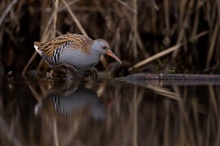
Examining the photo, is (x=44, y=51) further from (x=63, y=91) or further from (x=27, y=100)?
(x=27, y=100)

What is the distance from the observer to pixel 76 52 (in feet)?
21.9

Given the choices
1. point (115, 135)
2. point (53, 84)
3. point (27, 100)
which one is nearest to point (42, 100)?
point (27, 100)

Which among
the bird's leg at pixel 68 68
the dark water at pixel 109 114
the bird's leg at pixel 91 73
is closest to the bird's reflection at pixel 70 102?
→ the dark water at pixel 109 114

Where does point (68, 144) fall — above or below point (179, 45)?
below

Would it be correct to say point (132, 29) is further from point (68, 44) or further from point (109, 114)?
point (109, 114)

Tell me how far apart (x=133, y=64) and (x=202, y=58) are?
111cm

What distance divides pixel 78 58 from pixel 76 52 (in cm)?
8

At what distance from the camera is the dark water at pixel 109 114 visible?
3.50 m

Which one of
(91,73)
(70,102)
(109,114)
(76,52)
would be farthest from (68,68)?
(109,114)

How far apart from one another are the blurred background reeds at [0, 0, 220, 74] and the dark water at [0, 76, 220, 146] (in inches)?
56.1

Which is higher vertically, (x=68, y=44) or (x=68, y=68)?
(x=68, y=44)

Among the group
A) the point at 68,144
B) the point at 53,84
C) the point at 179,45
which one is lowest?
the point at 68,144

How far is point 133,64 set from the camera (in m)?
7.79

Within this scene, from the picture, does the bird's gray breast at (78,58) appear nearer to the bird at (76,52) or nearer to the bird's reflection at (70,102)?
the bird at (76,52)
